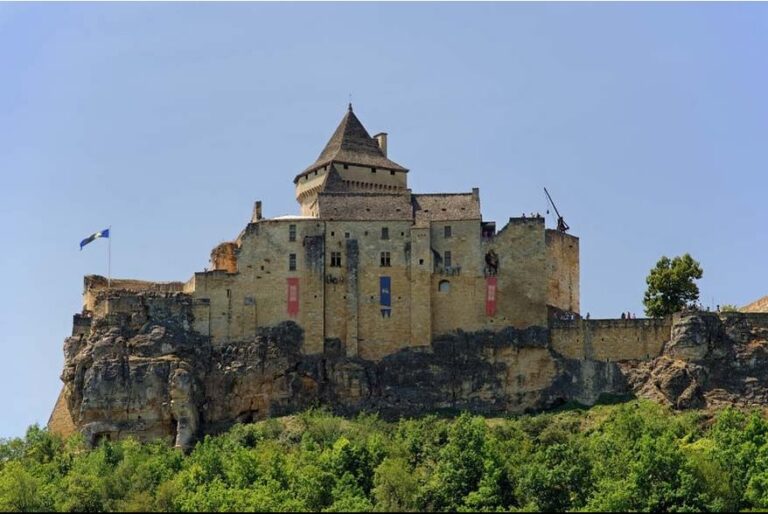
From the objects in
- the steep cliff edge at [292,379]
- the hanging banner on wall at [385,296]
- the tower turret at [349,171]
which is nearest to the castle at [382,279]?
the hanging banner on wall at [385,296]

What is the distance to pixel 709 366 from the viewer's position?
9925cm

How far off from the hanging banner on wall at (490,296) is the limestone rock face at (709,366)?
7323 mm

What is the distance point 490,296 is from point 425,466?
1190cm

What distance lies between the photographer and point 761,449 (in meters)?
89.4

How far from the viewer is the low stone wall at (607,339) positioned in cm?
10006

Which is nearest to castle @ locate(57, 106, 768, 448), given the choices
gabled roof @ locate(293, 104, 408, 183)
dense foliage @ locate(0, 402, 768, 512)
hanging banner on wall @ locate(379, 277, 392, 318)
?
hanging banner on wall @ locate(379, 277, 392, 318)

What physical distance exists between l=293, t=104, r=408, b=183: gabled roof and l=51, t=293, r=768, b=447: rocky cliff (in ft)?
37.8

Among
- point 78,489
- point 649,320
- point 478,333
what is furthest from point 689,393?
point 78,489

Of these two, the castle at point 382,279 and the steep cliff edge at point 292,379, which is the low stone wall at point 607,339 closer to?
the steep cliff edge at point 292,379

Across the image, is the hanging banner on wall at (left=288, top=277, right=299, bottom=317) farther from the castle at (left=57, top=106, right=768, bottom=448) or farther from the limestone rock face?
the limestone rock face

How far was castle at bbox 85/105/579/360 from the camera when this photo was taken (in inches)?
3952

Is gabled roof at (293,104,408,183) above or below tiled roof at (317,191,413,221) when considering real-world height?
above

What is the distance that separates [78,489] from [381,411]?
16515 mm

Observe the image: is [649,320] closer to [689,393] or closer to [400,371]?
[689,393]
